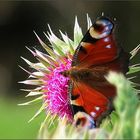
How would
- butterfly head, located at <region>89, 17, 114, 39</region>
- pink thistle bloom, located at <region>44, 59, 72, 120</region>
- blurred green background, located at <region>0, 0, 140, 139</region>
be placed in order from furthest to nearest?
blurred green background, located at <region>0, 0, 140, 139</region>, pink thistle bloom, located at <region>44, 59, 72, 120</region>, butterfly head, located at <region>89, 17, 114, 39</region>

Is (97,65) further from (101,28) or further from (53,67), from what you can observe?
(53,67)

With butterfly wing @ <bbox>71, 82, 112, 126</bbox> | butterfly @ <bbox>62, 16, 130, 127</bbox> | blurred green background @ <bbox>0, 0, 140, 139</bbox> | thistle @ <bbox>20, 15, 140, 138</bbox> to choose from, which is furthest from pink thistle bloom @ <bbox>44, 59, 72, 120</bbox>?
blurred green background @ <bbox>0, 0, 140, 139</bbox>

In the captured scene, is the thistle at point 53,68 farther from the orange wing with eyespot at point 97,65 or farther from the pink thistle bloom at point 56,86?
the orange wing with eyespot at point 97,65

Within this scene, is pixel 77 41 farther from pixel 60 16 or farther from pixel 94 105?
pixel 60 16

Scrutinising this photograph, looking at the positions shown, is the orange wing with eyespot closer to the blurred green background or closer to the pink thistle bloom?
the pink thistle bloom

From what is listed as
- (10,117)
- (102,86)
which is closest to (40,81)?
(102,86)

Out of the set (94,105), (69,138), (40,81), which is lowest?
(69,138)

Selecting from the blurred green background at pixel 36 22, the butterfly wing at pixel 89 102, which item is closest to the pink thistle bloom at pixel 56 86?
the butterfly wing at pixel 89 102

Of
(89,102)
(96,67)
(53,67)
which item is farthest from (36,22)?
(89,102)
